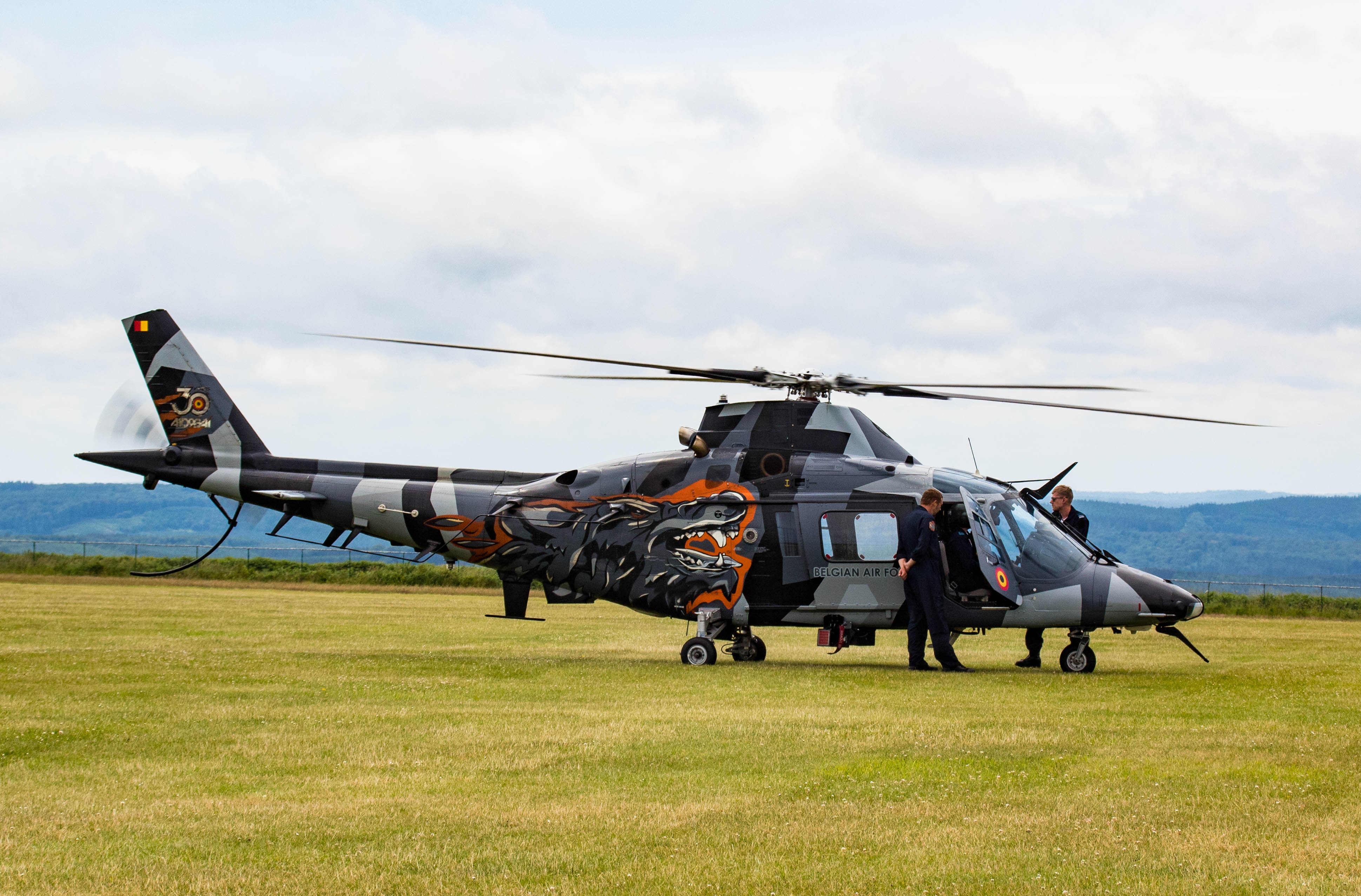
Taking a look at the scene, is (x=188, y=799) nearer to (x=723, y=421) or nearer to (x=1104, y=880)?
(x=1104, y=880)

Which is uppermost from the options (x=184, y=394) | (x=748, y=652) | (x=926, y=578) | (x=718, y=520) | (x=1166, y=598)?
(x=184, y=394)

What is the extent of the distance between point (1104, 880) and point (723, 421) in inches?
496

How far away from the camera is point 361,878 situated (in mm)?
6629

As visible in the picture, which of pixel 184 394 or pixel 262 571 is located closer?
pixel 184 394

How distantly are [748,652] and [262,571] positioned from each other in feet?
111

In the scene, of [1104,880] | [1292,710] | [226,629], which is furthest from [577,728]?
[226,629]

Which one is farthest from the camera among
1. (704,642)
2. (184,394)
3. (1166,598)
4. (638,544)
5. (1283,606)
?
(1283,606)

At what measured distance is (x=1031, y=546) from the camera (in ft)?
57.8

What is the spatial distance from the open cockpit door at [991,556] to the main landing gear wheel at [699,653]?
3.70 meters

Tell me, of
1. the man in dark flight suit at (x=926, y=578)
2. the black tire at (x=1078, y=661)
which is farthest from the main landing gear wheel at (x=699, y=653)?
the black tire at (x=1078, y=661)

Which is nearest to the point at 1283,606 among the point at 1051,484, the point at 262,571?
the point at 1051,484

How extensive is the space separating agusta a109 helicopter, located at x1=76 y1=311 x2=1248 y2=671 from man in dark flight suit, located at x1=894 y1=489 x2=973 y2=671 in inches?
15.4

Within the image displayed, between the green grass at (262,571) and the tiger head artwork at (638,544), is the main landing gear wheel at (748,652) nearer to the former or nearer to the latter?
the tiger head artwork at (638,544)

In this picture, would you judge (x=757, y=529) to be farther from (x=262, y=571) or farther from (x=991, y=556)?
(x=262, y=571)
